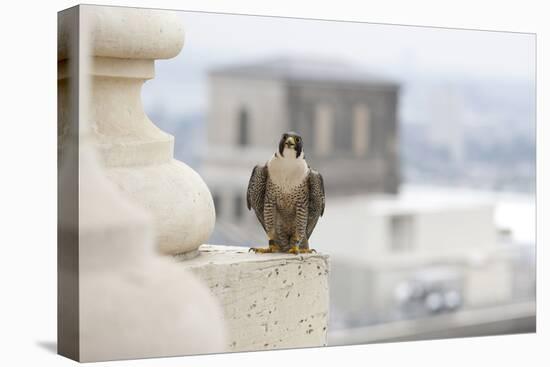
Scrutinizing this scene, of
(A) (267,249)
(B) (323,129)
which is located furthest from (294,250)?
(B) (323,129)

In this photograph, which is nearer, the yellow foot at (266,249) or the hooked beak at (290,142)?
the hooked beak at (290,142)

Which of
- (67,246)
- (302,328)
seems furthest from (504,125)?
(67,246)

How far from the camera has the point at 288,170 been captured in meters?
7.21

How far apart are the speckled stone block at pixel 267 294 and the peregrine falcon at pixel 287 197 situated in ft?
0.43

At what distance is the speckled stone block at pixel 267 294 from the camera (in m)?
7.04

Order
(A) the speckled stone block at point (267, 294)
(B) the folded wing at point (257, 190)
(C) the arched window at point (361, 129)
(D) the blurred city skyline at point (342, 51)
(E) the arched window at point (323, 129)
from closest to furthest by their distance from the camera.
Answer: (A) the speckled stone block at point (267, 294) → (D) the blurred city skyline at point (342, 51) → (B) the folded wing at point (257, 190) → (E) the arched window at point (323, 129) → (C) the arched window at point (361, 129)

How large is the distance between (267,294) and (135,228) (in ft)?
3.35

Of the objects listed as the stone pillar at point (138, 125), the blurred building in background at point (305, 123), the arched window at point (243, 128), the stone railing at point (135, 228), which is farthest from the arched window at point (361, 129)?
the stone pillar at point (138, 125)

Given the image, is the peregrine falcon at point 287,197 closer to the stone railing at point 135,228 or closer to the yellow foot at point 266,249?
the yellow foot at point 266,249

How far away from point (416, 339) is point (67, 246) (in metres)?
2.60

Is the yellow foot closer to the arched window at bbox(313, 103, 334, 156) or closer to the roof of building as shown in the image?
the arched window at bbox(313, 103, 334, 156)

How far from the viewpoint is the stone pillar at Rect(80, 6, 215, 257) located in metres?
6.73

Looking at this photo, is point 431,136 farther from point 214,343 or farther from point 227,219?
point 214,343

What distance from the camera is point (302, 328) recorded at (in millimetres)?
7387
